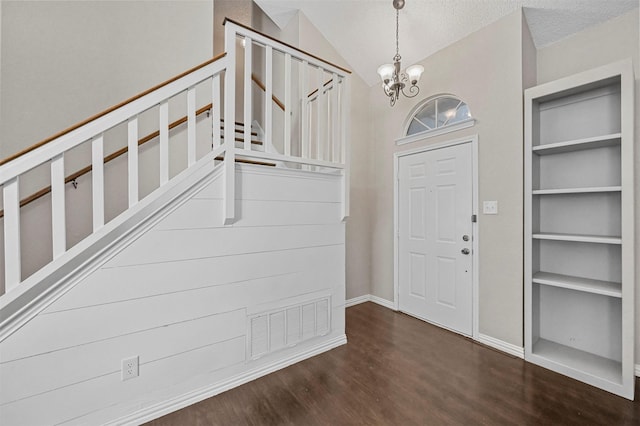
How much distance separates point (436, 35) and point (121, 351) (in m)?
3.90

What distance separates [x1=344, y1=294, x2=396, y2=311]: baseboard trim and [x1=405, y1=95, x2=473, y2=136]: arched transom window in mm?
2227

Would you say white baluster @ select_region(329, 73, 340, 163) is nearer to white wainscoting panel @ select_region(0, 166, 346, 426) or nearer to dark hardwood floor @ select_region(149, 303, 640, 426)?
white wainscoting panel @ select_region(0, 166, 346, 426)

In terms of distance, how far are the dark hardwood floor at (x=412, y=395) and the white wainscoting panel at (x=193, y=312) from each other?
0.60ft

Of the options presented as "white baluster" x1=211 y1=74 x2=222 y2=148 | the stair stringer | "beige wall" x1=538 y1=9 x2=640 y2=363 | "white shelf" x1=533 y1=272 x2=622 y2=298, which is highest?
"beige wall" x1=538 y1=9 x2=640 y2=363

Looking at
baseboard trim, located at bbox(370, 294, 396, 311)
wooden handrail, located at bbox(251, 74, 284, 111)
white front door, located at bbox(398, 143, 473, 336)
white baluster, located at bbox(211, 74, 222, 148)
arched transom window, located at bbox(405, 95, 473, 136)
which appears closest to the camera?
white baluster, located at bbox(211, 74, 222, 148)

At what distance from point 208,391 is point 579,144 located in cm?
335

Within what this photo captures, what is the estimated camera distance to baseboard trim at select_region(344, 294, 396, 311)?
3683 millimetres

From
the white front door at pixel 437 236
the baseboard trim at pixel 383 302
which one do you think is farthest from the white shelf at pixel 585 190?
the baseboard trim at pixel 383 302

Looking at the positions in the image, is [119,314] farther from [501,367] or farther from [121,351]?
[501,367]

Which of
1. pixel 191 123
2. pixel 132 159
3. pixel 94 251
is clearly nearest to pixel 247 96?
pixel 191 123

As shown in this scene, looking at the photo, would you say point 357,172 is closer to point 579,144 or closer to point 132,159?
point 579,144

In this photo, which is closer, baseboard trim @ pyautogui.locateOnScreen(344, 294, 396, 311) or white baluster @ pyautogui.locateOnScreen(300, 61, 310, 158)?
white baluster @ pyautogui.locateOnScreen(300, 61, 310, 158)

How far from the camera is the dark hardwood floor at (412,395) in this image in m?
1.74

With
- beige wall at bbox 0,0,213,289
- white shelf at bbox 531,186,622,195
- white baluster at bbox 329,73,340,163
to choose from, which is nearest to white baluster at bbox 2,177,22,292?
beige wall at bbox 0,0,213,289
